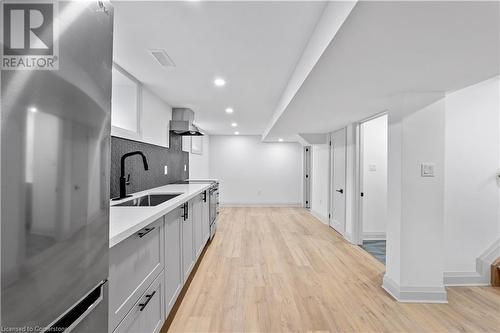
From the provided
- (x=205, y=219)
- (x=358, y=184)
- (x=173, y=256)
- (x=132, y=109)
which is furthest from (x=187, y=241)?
(x=358, y=184)

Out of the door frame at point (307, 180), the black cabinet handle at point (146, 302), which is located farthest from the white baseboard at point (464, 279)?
the door frame at point (307, 180)

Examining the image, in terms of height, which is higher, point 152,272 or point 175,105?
point 175,105

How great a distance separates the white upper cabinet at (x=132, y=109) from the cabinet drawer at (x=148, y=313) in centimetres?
155

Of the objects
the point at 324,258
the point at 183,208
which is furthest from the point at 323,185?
the point at 183,208

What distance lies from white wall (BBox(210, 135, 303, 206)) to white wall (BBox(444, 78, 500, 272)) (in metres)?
5.22

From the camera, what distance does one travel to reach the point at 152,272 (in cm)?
152

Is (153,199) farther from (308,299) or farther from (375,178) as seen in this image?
(375,178)

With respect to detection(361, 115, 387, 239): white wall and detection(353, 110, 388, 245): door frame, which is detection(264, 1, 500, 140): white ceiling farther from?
detection(361, 115, 387, 239): white wall

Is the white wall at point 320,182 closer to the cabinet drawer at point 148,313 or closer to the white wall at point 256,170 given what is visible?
the white wall at point 256,170

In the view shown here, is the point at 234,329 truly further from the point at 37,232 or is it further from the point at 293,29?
the point at 293,29

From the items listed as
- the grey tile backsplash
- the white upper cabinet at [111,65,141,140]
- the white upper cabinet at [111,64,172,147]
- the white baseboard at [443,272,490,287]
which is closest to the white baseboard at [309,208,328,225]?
the white baseboard at [443,272,490,287]

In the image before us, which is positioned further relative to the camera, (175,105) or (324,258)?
(175,105)

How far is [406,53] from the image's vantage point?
147cm

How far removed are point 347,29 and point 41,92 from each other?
4.31ft
